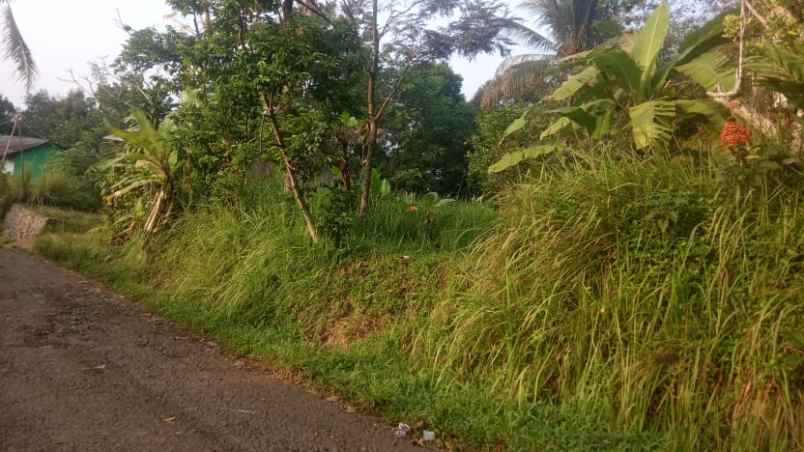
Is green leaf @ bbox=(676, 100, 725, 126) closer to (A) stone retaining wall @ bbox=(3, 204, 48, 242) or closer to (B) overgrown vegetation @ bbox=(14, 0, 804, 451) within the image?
(B) overgrown vegetation @ bbox=(14, 0, 804, 451)

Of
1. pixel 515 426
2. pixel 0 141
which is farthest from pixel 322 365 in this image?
pixel 0 141

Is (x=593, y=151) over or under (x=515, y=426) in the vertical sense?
over

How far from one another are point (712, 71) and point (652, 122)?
1.44 m

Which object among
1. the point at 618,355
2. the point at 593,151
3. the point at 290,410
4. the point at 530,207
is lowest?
the point at 290,410

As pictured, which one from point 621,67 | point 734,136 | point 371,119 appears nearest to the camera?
point 734,136

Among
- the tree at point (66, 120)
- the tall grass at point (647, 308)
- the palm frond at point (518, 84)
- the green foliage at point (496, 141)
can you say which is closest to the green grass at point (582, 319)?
the tall grass at point (647, 308)

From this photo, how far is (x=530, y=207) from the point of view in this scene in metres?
5.57

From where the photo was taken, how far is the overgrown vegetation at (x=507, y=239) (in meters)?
4.15

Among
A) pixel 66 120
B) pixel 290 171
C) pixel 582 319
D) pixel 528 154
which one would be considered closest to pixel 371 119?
pixel 290 171

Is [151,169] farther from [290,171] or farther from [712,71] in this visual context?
[712,71]

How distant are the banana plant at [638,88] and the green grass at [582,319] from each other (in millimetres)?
915

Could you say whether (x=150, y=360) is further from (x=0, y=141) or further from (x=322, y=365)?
(x=0, y=141)

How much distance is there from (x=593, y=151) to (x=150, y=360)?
4484 mm

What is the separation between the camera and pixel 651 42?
23.5 ft
